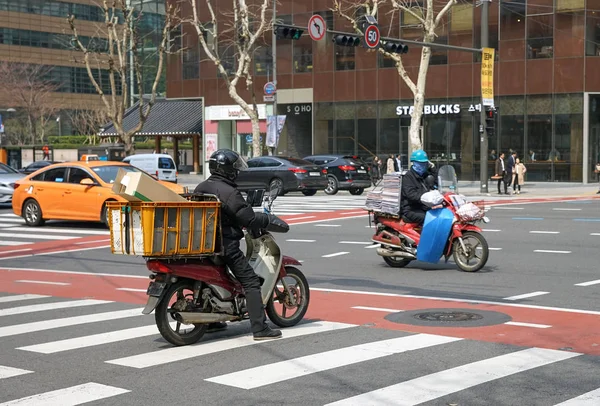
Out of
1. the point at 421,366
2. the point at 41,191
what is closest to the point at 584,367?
the point at 421,366

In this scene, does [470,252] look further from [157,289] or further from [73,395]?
[73,395]

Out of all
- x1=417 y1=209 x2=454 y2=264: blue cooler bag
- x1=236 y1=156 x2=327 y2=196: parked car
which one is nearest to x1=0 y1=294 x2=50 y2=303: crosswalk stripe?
x1=417 y1=209 x2=454 y2=264: blue cooler bag

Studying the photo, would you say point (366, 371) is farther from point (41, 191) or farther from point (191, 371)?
point (41, 191)

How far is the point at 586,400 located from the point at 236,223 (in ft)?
11.9

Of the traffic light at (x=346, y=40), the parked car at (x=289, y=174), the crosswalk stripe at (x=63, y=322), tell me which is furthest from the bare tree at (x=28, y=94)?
the crosswalk stripe at (x=63, y=322)

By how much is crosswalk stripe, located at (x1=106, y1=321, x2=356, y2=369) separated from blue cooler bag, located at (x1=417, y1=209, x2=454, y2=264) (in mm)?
4472

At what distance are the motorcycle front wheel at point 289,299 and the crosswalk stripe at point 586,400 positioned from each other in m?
3.55

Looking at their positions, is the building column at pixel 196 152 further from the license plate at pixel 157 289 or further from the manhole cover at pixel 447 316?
the license plate at pixel 157 289

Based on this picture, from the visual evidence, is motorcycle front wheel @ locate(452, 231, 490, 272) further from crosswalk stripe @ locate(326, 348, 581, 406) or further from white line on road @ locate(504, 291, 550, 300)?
crosswalk stripe @ locate(326, 348, 581, 406)

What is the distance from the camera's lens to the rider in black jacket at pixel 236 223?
8844 millimetres

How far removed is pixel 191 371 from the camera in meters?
7.81

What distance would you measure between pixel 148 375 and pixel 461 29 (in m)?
42.0

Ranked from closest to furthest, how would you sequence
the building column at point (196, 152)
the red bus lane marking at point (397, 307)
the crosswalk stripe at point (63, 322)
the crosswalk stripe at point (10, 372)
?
the crosswalk stripe at point (10, 372) → the red bus lane marking at point (397, 307) → the crosswalk stripe at point (63, 322) → the building column at point (196, 152)

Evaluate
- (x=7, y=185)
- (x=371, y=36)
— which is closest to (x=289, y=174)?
(x=371, y=36)
